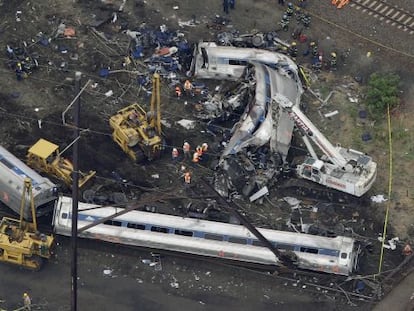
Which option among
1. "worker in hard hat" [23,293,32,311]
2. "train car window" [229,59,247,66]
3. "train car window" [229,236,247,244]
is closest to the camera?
"worker in hard hat" [23,293,32,311]

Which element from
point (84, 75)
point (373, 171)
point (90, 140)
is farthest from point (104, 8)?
point (373, 171)

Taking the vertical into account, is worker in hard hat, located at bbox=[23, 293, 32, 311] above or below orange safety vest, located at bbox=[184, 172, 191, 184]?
below

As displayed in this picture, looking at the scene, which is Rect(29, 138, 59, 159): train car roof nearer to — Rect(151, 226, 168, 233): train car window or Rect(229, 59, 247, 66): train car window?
Rect(151, 226, 168, 233): train car window

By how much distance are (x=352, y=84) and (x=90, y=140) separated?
13625 millimetres

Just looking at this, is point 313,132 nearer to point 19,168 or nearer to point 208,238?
point 208,238

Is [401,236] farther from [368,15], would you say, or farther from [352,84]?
[368,15]

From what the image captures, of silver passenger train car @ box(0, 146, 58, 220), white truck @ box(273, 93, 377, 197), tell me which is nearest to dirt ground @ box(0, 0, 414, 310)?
white truck @ box(273, 93, 377, 197)

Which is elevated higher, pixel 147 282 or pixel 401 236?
pixel 401 236

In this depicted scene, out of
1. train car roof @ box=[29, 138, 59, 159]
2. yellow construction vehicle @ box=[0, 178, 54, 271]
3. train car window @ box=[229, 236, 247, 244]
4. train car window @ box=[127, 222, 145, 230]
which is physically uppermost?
train car roof @ box=[29, 138, 59, 159]

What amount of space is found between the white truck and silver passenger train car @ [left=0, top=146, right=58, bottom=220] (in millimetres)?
10746

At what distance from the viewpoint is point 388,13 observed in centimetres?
4822

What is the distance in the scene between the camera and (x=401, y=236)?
125 ft

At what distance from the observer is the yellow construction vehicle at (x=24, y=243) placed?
3562 cm

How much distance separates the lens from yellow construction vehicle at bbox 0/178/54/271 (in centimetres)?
3562
